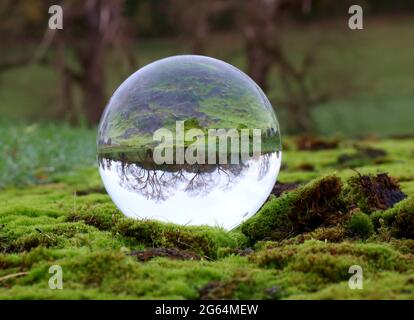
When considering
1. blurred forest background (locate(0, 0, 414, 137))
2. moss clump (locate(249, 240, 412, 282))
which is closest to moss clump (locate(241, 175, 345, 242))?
moss clump (locate(249, 240, 412, 282))

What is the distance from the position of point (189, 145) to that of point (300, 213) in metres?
1.03

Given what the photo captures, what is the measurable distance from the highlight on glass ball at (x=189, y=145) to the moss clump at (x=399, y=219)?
0.85 meters

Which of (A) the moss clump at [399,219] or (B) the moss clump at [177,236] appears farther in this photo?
(A) the moss clump at [399,219]

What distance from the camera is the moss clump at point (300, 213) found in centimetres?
562

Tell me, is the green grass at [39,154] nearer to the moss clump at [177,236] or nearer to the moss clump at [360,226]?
the moss clump at [177,236]

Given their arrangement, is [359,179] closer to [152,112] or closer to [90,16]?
[152,112]

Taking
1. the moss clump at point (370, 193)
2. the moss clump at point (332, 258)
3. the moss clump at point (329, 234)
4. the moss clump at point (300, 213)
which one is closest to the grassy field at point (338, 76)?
the moss clump at point (370, 193)

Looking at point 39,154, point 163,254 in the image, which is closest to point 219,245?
point 163,254

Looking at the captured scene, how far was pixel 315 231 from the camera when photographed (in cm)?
542

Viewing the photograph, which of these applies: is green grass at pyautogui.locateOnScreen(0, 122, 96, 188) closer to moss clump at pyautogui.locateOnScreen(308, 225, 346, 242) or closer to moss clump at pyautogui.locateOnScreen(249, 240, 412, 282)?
moss clump at pyautogui.locateOnScreen(308, 225, 346, 242)

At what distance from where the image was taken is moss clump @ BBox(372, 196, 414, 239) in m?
5.36

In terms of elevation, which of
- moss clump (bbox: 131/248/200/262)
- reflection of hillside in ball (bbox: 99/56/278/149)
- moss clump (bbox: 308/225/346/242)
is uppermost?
reflection of hillside in ball (bbox: 99/56/278/149)
